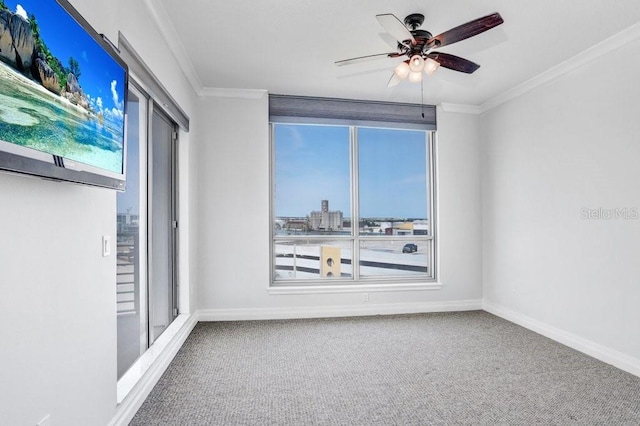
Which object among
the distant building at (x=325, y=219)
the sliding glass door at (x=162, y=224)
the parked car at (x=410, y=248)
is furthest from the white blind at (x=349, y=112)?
the parked car at (x=410, y=248)

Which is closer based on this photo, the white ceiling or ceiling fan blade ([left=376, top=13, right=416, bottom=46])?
ceiling fan blade ([left=376, top=13, right=416, bottom=46])

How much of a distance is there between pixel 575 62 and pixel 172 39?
11.8ft

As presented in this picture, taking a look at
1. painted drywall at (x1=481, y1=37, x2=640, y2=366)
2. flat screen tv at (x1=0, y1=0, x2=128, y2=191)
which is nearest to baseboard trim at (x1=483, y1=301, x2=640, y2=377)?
Answer: painted drywall at (x1=481, y1=37, x2=640, y2=366)

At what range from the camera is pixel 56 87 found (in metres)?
1.26

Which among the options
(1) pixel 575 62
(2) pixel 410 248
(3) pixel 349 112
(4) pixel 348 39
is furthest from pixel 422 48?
(2) pixel 410 248

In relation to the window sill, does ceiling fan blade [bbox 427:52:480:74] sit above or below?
above

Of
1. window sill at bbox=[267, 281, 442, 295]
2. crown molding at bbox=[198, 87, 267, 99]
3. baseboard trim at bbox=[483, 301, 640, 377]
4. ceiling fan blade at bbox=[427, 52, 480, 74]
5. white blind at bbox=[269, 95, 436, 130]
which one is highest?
crown molding at bbox=[198, 87, 267, 99]

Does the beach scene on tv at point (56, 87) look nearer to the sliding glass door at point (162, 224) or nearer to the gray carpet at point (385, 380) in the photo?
the sliding glass door at point (162, 224)

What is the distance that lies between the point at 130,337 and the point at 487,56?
384cm

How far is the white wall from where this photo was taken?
3.98ft

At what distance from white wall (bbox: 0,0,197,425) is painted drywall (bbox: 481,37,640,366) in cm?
376

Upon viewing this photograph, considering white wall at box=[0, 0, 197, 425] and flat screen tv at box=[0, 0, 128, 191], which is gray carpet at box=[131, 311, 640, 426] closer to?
white wall at box=[0, 0, 197, 425]

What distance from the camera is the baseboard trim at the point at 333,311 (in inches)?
163

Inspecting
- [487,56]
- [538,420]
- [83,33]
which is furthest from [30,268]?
[487,56]
